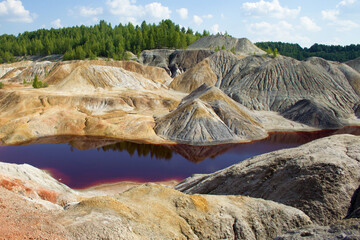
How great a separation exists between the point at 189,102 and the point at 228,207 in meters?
33.2

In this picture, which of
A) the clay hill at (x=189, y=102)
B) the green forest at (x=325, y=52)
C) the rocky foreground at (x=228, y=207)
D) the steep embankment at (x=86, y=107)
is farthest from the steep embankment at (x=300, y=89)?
the green forest at (x=325, y=52)

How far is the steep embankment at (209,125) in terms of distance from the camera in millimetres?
37844

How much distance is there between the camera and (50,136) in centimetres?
3922

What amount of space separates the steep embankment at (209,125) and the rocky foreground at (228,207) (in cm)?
2143

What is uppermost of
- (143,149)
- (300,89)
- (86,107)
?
(300,89)

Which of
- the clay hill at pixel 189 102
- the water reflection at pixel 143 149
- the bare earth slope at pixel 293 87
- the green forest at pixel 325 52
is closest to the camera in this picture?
the water reflection at pixel 143 149

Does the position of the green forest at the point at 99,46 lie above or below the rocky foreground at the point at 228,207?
above

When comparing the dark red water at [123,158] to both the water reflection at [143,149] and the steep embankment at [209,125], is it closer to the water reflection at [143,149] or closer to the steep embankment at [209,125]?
the water reflection at [143,149]

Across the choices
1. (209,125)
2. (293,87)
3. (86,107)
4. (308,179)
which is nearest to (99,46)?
(86,107)

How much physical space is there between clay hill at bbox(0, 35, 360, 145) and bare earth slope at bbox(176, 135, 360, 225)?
2132cm

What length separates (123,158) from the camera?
32000 mm

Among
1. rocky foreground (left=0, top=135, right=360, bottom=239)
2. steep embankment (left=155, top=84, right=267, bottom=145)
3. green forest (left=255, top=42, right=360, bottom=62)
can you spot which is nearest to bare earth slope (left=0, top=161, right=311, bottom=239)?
rocky foreground (left=0, top=135, right=360, bottom=239)

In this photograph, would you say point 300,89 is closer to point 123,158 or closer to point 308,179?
point 123,158

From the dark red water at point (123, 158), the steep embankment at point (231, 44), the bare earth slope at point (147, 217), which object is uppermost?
the steep embankment at point (231, 44)
